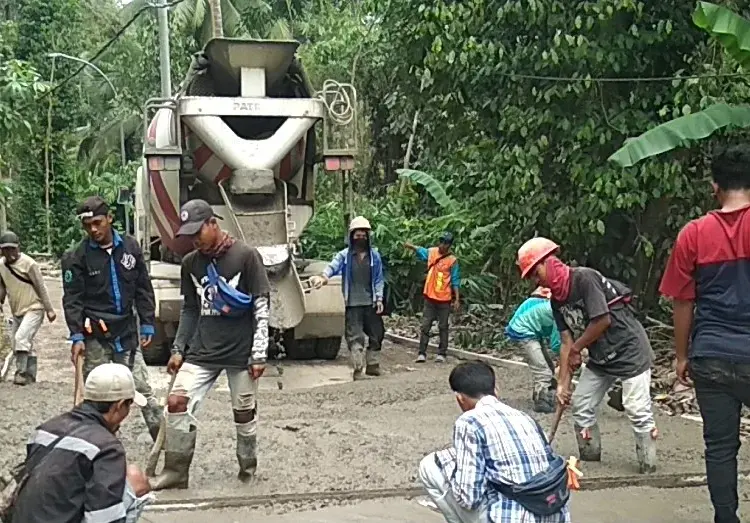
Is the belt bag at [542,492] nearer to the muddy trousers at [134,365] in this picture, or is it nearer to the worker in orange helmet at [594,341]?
the worker in orange helmet at [594,341]

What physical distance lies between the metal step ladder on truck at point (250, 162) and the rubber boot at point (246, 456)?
4.56 metres

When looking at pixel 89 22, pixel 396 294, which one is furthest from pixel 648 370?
pixel 89 22

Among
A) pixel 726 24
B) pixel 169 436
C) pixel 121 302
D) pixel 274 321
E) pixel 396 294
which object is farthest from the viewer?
pixel 396 294

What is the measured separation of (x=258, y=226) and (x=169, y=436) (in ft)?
18.3

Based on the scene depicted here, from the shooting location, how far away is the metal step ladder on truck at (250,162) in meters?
11.8

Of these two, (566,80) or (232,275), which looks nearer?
(232,275)

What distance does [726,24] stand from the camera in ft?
27.9

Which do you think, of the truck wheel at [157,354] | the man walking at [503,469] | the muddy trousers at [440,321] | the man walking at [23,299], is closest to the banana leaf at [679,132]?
the muddy trousers at [440,321]

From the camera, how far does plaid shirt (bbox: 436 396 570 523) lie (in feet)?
14.0

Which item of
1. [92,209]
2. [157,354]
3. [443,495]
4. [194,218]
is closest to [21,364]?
[157,354]

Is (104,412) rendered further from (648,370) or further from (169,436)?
(648,370)

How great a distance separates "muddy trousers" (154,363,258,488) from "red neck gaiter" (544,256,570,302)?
1.87m

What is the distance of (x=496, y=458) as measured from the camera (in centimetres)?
430

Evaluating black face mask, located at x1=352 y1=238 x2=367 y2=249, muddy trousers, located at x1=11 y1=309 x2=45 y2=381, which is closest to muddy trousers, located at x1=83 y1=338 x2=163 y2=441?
muddy trousers, located at x1=11 y1=309 x2=45 y2=381
